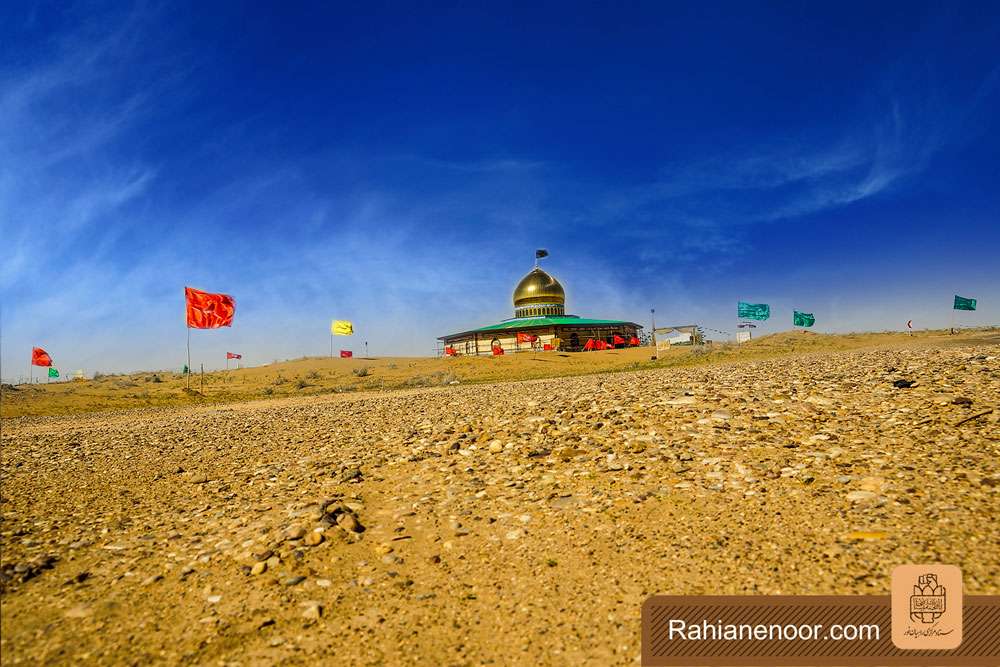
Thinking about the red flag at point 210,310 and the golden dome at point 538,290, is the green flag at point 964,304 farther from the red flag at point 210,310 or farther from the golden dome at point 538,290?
the red flag at point 210,310

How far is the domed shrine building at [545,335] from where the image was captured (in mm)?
52562

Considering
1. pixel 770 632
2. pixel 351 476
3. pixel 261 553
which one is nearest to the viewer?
pixel 770 632

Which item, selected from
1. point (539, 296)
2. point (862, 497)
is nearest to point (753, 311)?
point (539, 296)

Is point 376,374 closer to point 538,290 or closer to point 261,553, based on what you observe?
point 261,553

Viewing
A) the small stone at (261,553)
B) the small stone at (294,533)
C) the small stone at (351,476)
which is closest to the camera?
the small stone at (261,553)

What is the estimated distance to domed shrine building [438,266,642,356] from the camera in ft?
172

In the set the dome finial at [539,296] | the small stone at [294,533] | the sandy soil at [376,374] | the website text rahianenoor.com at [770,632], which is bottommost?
the website text rahianenoor.com at [770,632]

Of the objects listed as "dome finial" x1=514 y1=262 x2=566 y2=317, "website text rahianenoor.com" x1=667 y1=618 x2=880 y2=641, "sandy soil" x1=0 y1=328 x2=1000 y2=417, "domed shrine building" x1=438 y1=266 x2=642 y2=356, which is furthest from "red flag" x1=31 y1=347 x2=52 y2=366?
"dome finial" x1=514 y1=262 x2=566 y2=317

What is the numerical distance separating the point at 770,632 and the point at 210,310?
2045 centimetres

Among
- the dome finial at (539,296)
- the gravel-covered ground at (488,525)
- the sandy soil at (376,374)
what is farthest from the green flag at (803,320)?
the gravel-covered ground at (488,525)

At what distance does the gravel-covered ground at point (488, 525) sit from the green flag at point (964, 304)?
47.1m

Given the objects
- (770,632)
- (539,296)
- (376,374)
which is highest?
(539,296)

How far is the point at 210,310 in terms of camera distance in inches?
731

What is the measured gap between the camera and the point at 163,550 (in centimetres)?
441
